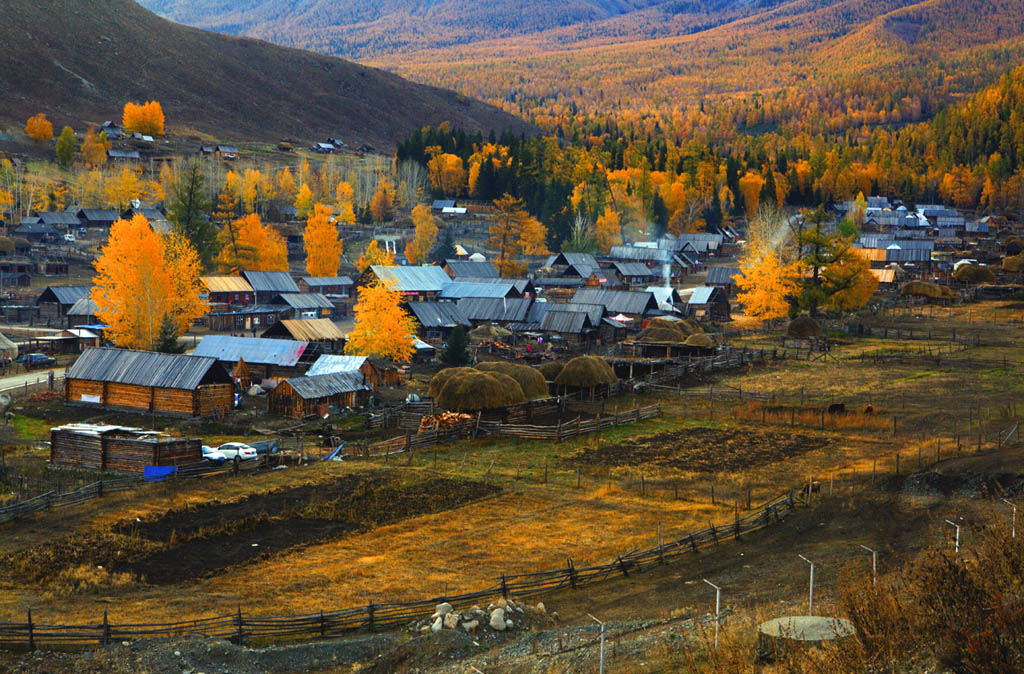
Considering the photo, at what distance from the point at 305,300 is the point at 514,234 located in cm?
5099

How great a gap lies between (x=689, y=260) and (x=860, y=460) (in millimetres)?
94619

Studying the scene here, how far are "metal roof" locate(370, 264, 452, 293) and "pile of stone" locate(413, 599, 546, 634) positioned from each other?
68607mm

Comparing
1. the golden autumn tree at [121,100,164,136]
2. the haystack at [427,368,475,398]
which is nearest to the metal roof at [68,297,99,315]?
the haystack at [427,368,475,398]

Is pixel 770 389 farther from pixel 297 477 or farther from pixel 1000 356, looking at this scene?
pixel 297 477

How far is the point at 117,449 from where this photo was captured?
37406mm

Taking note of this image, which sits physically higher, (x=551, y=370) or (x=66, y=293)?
(x=66, y=293)

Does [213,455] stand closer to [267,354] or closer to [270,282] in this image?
[267,354]

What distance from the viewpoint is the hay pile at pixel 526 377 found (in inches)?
1998

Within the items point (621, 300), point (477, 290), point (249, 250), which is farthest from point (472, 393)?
point (249, 250)

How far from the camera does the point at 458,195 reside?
6555 inches

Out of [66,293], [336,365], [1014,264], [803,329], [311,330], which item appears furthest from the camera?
[1014,264]

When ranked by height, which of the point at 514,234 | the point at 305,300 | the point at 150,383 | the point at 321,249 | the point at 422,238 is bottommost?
the point at 150,383

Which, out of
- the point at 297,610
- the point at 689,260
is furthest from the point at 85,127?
the point at 297,610

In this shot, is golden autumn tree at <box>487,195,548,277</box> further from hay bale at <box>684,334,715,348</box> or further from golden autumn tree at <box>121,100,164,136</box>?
golden autumn tree at <box>121,100,164,136</box>
